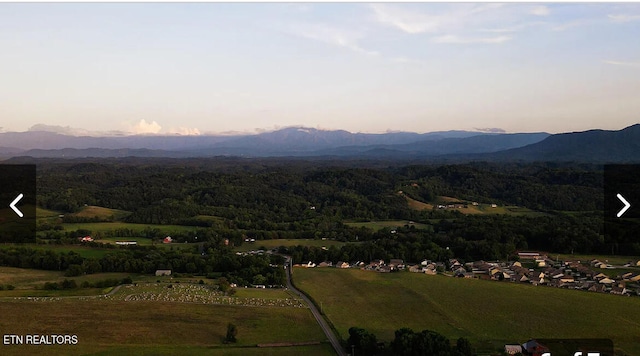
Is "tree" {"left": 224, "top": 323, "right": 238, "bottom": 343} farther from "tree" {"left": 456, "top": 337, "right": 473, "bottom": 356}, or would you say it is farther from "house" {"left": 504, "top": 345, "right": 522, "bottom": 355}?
"house" {"left": 504, "top": 345, "right": 522, "bottom": 355}

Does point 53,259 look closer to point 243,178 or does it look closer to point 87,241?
point 87,241

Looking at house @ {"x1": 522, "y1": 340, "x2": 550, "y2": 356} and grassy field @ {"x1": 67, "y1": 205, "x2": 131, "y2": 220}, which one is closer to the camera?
house @ {"x1": 522, "y1": 340, "x2": 550, "y2": 356}

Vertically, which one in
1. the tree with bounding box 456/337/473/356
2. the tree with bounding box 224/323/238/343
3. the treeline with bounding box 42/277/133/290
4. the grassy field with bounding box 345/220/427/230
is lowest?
the treeline with bounding box 42/277/133/290

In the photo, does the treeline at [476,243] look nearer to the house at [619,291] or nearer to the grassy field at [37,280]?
the house at [619,291]

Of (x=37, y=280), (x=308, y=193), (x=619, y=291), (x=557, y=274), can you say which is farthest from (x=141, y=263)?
(x=308, y=193)

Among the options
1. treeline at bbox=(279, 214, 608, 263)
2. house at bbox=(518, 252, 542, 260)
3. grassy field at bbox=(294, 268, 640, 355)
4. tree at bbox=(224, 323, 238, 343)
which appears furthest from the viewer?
treeline at bbox=(279, 214, 608, 263)

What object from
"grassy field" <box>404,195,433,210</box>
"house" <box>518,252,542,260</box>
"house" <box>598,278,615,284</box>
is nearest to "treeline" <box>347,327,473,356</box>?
"house" <box>598,278,615,284</box>

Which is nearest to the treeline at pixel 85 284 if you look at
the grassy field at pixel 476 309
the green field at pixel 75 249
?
the green field at pixel 75 249
